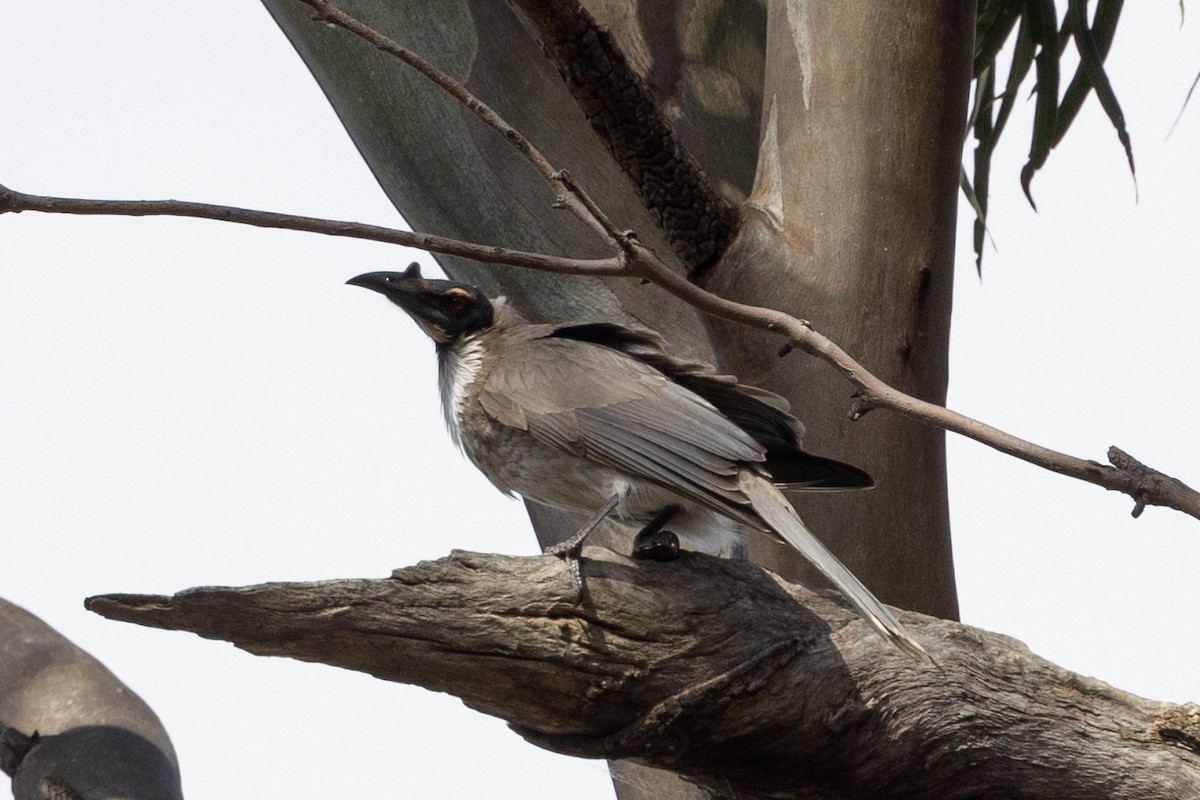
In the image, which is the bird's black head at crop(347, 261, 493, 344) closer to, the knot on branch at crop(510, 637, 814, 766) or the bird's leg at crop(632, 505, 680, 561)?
the bird's leg at crop(632, 505, 680, 561)

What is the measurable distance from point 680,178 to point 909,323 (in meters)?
0.81

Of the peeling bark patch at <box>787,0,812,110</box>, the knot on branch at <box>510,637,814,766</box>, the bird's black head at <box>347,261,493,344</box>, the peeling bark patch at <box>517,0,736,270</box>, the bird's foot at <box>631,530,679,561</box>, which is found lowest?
the knot on branch at <box>510,637,814,766</box>

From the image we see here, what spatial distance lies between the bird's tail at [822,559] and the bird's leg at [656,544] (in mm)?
226

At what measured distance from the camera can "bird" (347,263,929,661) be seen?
3.39m

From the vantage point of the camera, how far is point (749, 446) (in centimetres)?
344

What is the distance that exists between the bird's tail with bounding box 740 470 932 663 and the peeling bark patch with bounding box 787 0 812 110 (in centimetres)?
144

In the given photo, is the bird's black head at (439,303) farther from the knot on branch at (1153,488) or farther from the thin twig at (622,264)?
the knot on branch at (1153,488)

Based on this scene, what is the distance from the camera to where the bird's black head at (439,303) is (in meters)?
4.31

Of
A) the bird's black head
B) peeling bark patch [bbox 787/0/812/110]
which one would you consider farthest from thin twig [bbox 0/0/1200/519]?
peeling bark patch [bbox 787/0/812/110]

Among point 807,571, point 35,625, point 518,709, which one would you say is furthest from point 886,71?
point 35,625

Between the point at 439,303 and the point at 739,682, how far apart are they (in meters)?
1.78

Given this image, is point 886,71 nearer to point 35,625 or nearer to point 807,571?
point 807,571

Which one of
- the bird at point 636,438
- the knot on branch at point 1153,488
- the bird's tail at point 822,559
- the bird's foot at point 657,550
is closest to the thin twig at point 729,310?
the knot on branch at point 1153,488

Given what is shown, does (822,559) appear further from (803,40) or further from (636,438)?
(803,40)
